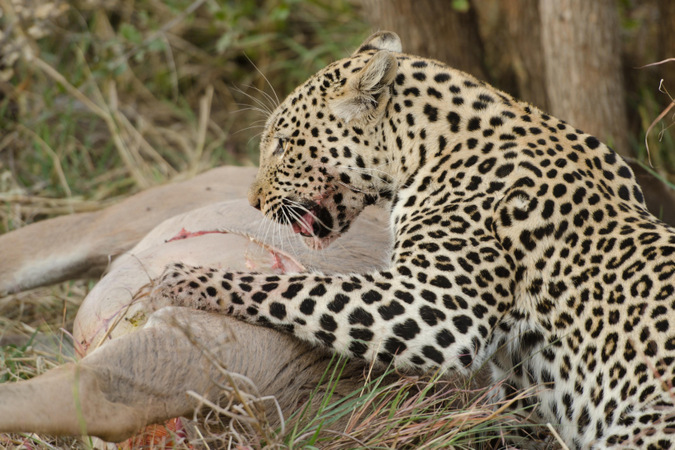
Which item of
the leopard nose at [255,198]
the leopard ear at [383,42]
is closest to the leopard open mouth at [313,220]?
the leopard nose at [255,198]

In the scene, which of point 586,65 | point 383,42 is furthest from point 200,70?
point 383,42

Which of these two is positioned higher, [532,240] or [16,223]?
[532,240]

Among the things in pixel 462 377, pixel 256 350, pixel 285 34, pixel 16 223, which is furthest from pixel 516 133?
pixel 285 34

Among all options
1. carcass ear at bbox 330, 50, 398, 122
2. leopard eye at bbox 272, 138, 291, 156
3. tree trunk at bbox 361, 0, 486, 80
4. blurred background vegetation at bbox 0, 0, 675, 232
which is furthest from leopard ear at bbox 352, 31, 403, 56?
tree trunk at bbox 361, 0, 486, 80

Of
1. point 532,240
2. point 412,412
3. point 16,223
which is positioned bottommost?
point 16,223

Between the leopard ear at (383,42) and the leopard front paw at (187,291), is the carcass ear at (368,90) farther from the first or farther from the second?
the leopard front paw at (187,291)

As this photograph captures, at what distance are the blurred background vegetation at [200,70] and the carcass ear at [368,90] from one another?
6.20ft

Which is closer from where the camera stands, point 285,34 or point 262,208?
point 262,208

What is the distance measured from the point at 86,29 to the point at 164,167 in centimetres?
211

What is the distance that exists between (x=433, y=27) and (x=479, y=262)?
3.68 meters

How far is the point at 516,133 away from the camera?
393 cm

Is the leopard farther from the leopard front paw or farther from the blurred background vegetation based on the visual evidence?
the blurred background vegetation

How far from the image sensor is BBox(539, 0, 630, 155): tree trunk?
6262 millimetres

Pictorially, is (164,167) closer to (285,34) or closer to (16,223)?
(16,223)
